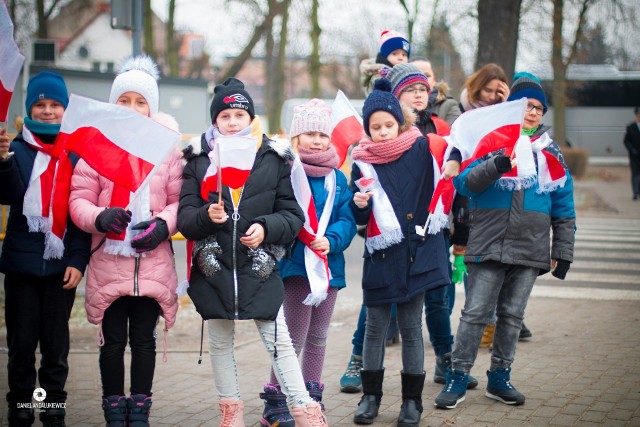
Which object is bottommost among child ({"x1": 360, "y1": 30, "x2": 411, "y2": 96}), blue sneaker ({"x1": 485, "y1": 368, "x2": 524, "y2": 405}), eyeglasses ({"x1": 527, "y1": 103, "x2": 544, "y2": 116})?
blue sneaker ({"x1": 485, "y1": 368, "x2": 524, "y2": 405})

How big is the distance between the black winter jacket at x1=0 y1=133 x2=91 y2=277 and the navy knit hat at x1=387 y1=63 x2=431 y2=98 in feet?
7.22

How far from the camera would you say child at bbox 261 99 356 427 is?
4.88m

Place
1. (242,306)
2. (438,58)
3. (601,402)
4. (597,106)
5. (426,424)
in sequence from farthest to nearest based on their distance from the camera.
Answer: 1. (438,58)
2. (597,106)
3. (601,402)
4. (426,424)
5. (242,306)


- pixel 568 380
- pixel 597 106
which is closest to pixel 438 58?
pixel 597 106

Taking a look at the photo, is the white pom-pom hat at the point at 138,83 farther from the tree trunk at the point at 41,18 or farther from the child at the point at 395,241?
the tree trunk at the point at 41,18

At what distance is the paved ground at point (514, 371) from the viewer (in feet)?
16.6

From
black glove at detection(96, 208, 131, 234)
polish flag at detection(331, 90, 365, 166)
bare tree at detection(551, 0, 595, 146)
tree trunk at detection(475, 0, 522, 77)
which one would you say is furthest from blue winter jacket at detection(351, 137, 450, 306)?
bare tree at detection(551, 0, 595, 146)

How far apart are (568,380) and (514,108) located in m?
1.92

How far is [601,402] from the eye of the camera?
5242 millimetres

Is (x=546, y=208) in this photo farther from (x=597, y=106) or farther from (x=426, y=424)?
(x=597, y=106)

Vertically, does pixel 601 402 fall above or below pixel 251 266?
below

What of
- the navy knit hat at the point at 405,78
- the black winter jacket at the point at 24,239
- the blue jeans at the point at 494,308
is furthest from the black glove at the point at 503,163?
the black winter jacket at the point at 24,239

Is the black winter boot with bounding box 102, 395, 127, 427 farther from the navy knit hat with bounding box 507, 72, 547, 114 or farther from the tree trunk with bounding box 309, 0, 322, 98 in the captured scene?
the tree trunk with bounding box 309, 0, 322, 98

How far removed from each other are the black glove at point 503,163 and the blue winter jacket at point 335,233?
831 mm
